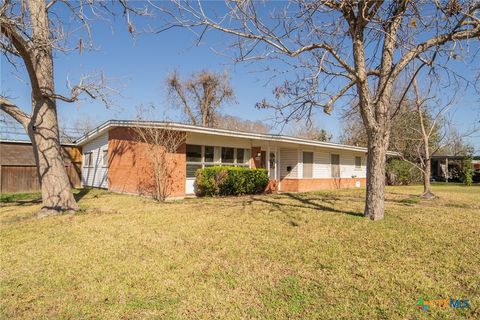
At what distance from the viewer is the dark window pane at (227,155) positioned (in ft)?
47.3

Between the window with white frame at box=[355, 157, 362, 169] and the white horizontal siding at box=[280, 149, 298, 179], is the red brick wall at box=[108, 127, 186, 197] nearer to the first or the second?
the white horizontal siding at box=[280, 149, 298, 179]

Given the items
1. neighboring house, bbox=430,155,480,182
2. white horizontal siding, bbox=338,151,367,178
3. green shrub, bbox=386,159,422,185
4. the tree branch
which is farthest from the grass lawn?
neighboring house, bbox=430,155,480,182

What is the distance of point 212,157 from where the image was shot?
45.8 ft

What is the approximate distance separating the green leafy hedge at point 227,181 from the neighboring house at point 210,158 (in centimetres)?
66

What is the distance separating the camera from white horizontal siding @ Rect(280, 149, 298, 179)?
55.4ft

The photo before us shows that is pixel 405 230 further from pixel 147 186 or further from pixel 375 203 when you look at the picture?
pixel 147 186

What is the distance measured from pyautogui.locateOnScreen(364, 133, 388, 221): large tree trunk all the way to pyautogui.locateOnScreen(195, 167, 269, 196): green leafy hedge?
22.5ft

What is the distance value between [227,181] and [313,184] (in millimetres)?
6436

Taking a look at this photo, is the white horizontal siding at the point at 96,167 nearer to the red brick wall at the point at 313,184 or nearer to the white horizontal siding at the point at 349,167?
the red brick wall at the point at 313,184

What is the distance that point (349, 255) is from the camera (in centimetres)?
480

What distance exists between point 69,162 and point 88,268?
660 inches

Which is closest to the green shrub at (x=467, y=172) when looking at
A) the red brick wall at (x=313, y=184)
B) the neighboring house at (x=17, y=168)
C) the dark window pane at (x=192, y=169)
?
the red brick wall at (x=313, y=184)

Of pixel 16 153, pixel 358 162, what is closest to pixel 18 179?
pixel 16 153

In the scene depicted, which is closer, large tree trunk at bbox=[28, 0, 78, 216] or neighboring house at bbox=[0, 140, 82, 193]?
large tree trunk at bbox=[28, 0, 78, 216]
